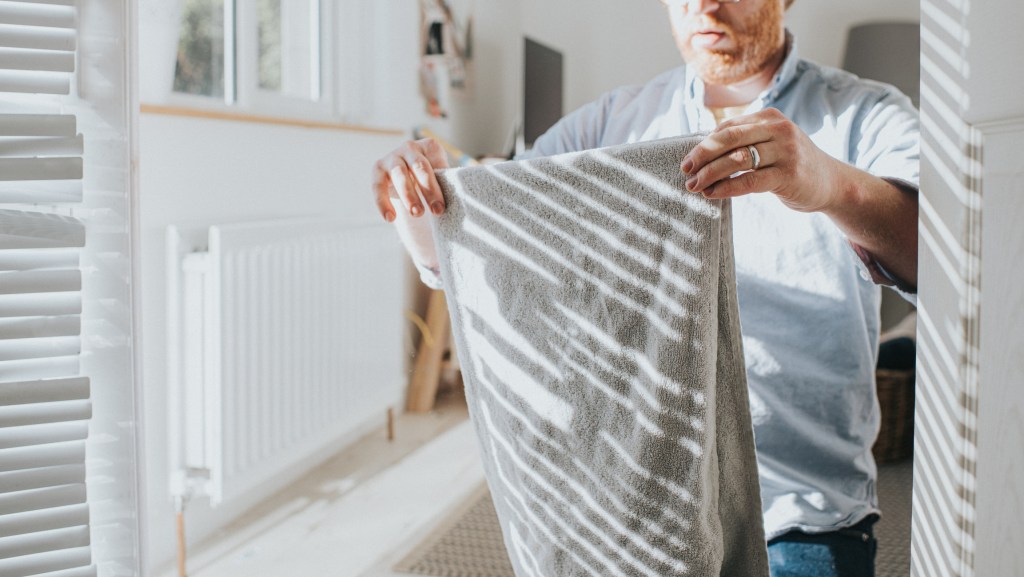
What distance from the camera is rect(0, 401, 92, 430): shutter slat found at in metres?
0.85

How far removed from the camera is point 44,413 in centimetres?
86

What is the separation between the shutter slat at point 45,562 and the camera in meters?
0.86

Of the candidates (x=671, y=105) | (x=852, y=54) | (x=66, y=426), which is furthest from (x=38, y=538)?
(x=852, y=54)

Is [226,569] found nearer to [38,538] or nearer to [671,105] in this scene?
[38,538]

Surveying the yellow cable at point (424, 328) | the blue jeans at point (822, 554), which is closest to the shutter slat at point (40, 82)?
the blue jeans at point (822, 554)

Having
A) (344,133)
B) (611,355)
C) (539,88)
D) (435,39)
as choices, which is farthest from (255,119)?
(539,88)

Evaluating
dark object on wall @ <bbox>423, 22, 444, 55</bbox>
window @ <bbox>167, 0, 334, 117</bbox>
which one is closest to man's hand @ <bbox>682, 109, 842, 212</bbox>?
window @ <bbox>167, 0, 334, 117</bbox>

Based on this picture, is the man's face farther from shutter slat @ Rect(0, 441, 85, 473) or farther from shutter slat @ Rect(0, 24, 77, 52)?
shutter slat @ Rect(0, 441, 85, 473)

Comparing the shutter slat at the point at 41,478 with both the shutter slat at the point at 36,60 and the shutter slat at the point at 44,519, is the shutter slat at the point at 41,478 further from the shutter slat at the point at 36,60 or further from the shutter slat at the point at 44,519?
the shutter slat at the point at 36,60

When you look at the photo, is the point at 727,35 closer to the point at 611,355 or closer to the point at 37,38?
the point at 611,355

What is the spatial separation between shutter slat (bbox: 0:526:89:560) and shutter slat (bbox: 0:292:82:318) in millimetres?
213

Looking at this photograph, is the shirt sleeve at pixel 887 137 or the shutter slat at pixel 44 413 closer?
the shutter slat at pixel 44 413

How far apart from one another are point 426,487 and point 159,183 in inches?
44.7

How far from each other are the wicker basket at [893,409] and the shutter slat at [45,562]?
98.2 inches
